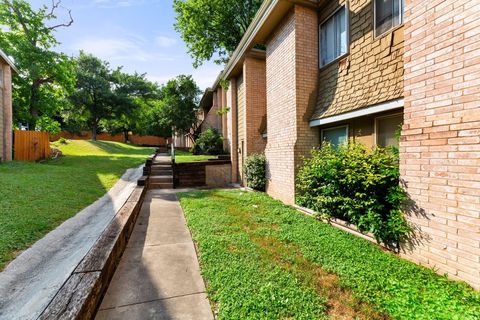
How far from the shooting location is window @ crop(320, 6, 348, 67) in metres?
5.64

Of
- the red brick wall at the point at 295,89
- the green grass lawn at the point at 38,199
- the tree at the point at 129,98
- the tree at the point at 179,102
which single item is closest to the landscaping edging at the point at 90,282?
the green grass lawn at the point at 38,199

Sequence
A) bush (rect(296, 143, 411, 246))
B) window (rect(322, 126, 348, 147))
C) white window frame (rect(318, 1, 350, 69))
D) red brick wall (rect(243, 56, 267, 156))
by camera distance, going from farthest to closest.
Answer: red brick wall (rect(243, 56, 267, 156)), window (rect(322, 126, 348, 147)), white window frame (rect(318, 1, 350, 69)), bush (rect(296, 143, 411, 246))

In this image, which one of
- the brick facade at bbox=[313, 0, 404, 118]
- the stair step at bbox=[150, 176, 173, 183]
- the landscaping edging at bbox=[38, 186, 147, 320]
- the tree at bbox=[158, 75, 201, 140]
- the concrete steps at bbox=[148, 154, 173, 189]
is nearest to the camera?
the landscaping edging at bbox=[38, 186, 147, 320]

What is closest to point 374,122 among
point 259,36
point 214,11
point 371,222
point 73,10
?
point 371,222

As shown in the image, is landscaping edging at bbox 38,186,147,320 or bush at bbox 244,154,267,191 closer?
landscaping edging at bbox 38,186,147,320

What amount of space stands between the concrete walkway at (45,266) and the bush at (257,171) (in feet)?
15.8

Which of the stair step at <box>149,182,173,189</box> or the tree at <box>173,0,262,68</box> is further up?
the tree at <box>173,0,262,68</box>

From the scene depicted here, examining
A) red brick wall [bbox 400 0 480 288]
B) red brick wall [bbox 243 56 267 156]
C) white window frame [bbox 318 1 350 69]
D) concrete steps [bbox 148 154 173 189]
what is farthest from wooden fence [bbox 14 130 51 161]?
red brick wall [bbox 400 0 480 288]

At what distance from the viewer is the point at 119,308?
7.84 feet

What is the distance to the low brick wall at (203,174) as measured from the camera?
32.2 feet

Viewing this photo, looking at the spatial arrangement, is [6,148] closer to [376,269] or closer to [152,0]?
[152,0]

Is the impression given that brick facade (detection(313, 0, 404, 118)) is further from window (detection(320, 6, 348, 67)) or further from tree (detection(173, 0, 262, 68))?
tree (detection(173, 0, 262, 68))

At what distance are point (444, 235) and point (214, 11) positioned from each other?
1660cm

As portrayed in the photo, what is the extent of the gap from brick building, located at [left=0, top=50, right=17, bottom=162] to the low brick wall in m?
9.09
